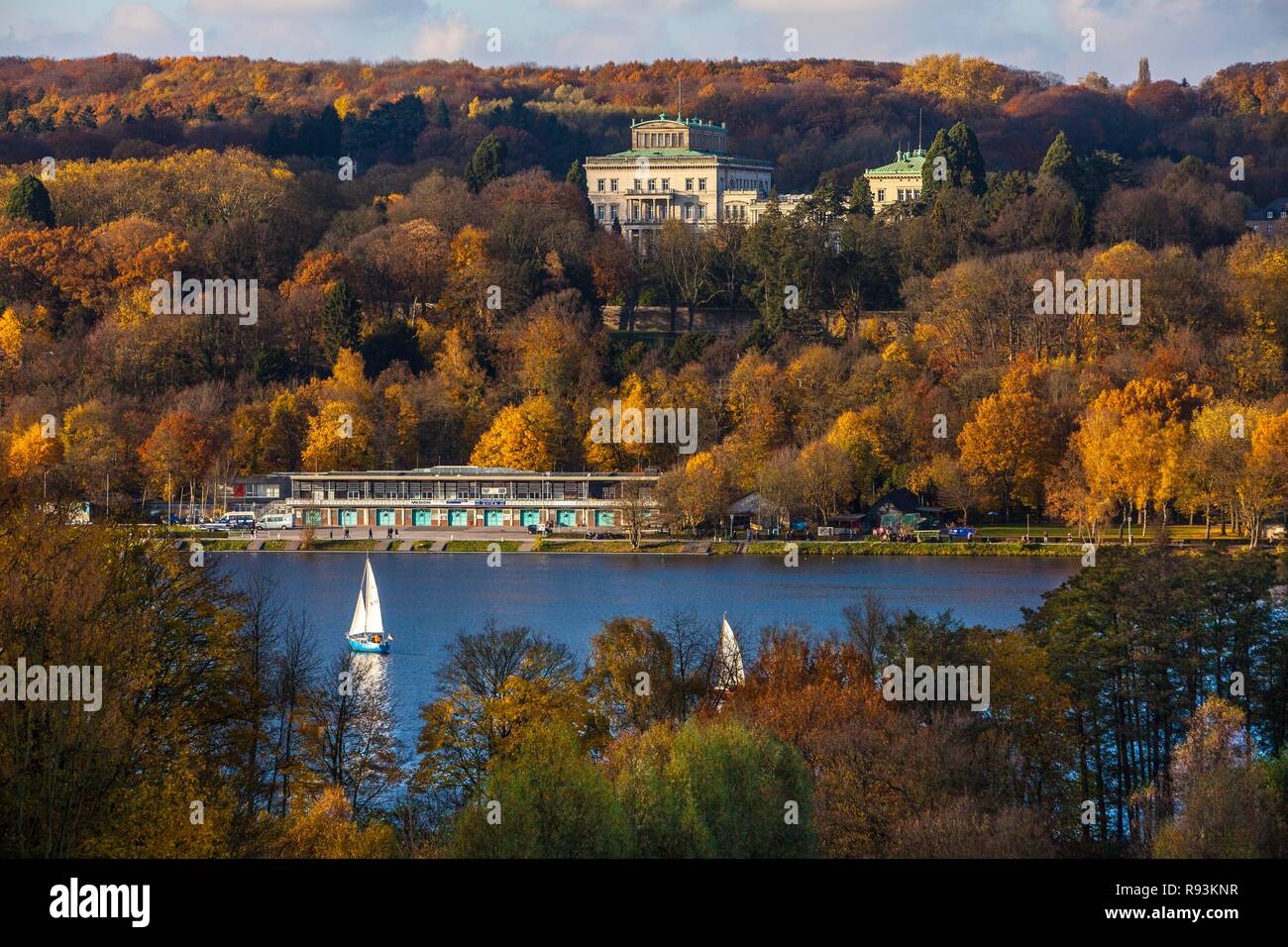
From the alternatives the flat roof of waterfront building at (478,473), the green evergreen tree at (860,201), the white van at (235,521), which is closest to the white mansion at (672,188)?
the green evergreen tree at (860,201)

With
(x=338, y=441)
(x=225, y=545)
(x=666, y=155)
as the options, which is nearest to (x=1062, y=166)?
(x=666, y=155)

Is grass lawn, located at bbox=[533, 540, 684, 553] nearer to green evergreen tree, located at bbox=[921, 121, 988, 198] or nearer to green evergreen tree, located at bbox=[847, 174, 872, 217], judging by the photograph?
green evergreen tree, located at bbox=[847, 174, 872, 217]

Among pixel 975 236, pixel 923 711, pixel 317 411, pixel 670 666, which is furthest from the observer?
pixel 975 236

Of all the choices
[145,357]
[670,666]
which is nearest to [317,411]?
[145,357]

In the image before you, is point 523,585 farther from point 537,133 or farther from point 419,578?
point 537,133

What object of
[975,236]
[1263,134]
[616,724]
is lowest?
[616,724]

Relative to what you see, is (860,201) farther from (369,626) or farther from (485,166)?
(369,626)

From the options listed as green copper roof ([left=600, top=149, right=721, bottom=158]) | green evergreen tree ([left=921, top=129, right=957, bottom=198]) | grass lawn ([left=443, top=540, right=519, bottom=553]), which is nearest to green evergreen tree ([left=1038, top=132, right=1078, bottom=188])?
green evergreen tree ([left=921, top=129, right=957, bottom=198])
